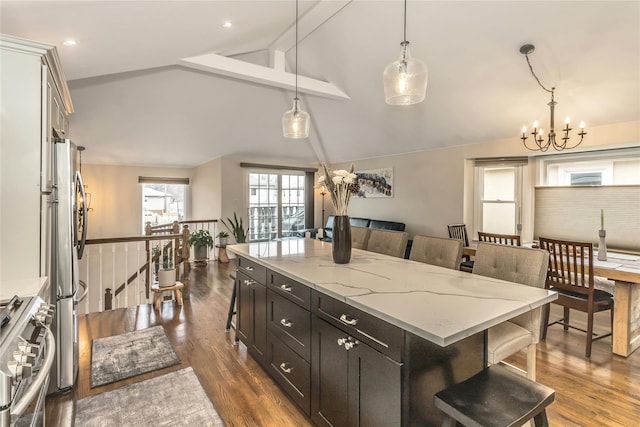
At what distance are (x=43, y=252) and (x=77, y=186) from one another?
68 centimetres

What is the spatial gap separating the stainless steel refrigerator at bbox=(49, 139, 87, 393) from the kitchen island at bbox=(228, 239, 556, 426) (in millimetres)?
1308

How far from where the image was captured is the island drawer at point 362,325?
1.26 meters

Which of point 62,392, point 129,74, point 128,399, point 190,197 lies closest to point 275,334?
point 128,399

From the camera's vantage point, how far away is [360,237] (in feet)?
10.5

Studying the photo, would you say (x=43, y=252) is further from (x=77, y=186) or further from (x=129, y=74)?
(x=129, y=74)

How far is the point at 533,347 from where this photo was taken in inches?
68.8

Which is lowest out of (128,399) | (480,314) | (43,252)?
(128,399)

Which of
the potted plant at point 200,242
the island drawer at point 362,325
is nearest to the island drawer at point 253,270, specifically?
the island drawer at point 362,325

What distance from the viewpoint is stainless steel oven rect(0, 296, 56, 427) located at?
874 millimetres

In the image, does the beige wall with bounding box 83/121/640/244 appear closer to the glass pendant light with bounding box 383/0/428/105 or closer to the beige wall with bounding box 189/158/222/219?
the beige wall with bounding box 189/158/222/219

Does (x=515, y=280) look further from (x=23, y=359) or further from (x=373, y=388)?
(x=23, y=359)

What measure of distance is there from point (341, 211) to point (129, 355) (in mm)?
2243

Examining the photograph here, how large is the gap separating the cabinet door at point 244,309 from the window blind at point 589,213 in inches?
167

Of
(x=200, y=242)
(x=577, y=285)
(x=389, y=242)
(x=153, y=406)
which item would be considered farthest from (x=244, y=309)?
(x=200, y=242)
